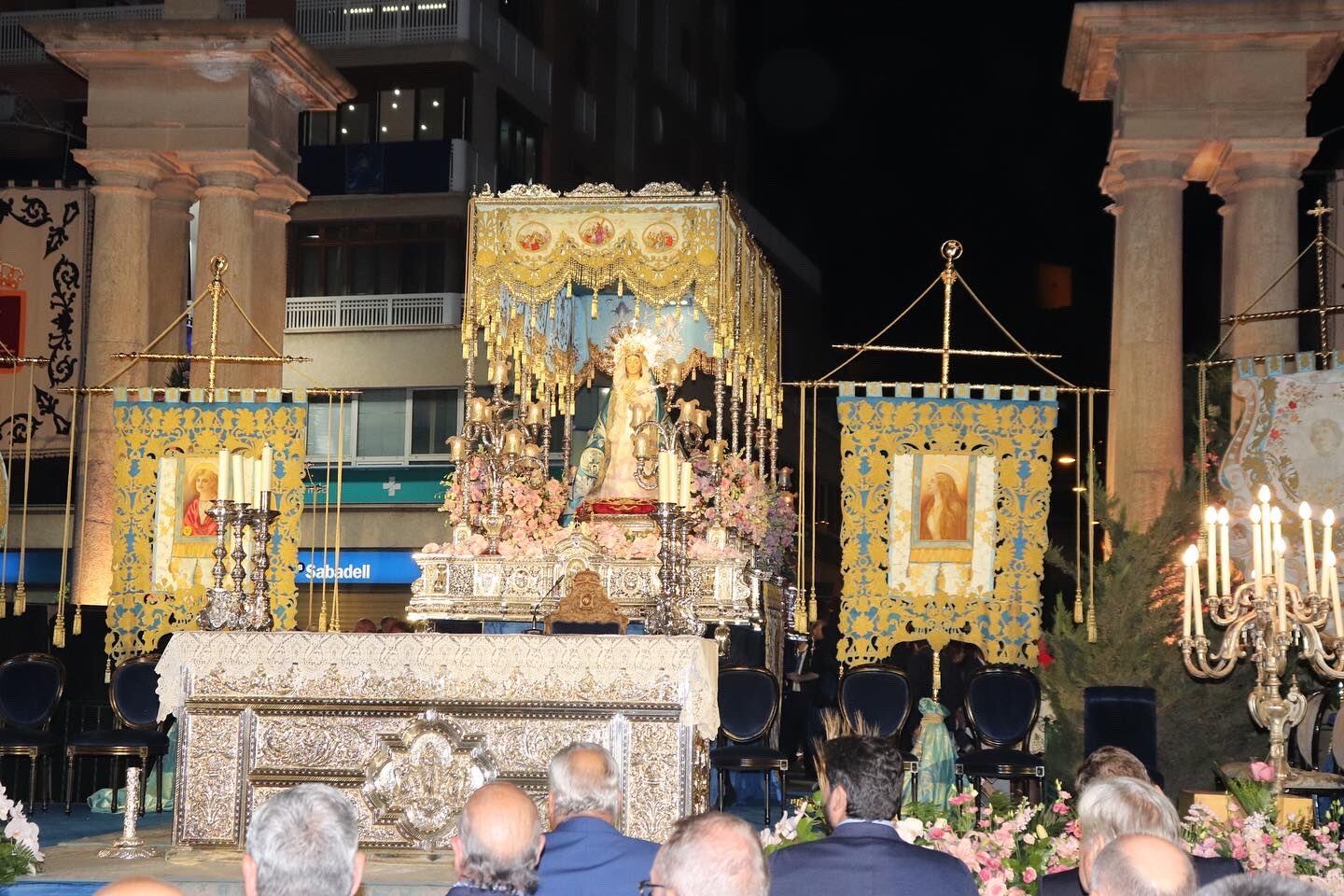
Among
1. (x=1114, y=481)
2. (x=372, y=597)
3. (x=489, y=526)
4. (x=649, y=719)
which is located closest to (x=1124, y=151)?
(x=1114, y=481)

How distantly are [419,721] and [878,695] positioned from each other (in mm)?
4046

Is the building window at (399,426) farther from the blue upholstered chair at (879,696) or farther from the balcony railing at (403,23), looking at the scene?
the blue upholstered chair at (879,696)

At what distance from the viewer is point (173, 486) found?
1441cm

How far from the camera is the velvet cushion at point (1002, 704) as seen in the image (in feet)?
40.5

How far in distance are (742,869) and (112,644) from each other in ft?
38.3

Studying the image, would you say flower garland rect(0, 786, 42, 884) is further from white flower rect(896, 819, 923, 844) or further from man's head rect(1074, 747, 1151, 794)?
man's head rect(1074, 747, 1151, 794)

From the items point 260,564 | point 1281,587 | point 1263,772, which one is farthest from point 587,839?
point 260,564

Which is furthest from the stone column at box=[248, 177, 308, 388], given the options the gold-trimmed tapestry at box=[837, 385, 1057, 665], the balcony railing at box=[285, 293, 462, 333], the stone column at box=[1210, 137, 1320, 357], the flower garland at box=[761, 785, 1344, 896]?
the flower garland at box=[761, 785, 1344, 896]

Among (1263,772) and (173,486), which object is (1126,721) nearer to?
(1263,772)

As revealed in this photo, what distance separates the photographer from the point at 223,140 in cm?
1725

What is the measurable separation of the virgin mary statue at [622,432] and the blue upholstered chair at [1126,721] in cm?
465

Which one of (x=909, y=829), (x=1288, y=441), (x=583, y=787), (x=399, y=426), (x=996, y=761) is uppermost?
(x=399, y=426)

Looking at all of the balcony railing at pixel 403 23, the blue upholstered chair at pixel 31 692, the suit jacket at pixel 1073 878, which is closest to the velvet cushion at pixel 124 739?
the blue upholstered chair at pixel 31 692

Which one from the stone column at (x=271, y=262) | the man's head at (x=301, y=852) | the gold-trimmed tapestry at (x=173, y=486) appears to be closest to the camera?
the man's head at (x=301, y=852)
